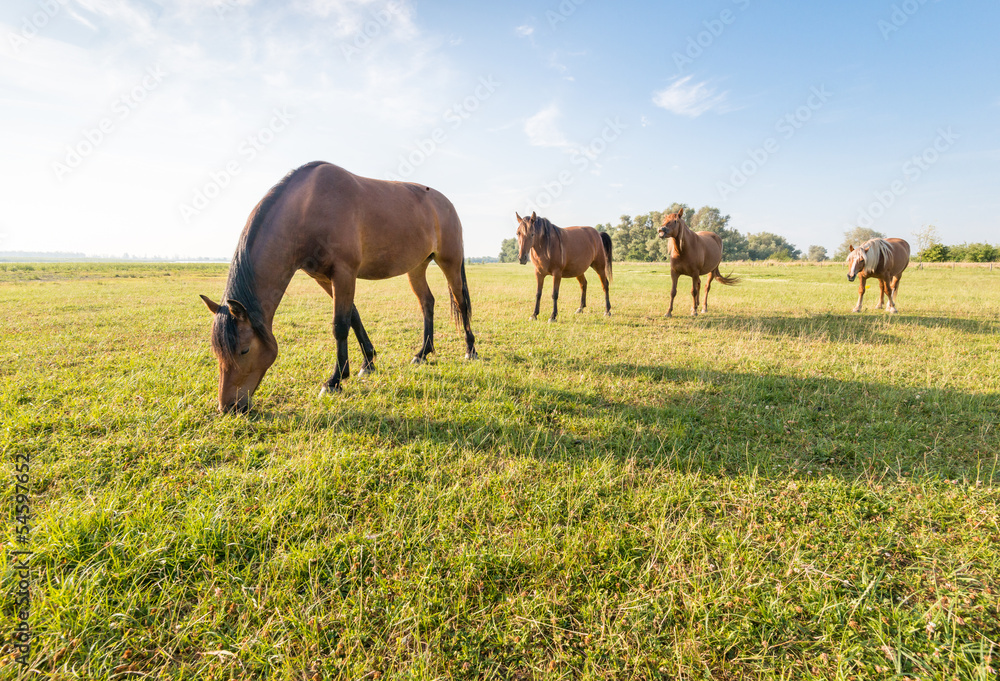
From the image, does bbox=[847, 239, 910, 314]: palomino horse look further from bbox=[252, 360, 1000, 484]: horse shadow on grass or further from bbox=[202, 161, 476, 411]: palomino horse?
bbox=[202, 161, 476, 411]: palomino horse

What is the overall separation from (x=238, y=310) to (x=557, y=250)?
7.65 metres

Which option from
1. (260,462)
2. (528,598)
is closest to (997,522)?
(528,598)

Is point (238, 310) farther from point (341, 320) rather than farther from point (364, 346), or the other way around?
point (364, 346)

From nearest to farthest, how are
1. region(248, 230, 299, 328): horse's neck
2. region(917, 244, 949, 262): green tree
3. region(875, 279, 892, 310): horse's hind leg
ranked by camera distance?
region(248, 230, 299, 328): horse's neck, region(875, 279, 892, 310): horse's hind leg, region(917, 244, 949, 262): green tree

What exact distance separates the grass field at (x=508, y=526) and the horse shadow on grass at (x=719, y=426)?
0.11ft

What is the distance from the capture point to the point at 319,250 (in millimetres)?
4246

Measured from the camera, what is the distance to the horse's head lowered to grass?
3.44 metres

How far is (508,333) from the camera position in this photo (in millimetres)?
7945

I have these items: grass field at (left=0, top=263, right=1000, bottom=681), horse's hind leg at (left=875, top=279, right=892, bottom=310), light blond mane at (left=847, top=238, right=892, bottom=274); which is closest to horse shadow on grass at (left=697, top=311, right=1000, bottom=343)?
horse's hind leg at (left=875, top=279, right=892, bottom=310)

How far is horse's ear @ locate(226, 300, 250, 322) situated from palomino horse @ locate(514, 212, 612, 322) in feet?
22.0

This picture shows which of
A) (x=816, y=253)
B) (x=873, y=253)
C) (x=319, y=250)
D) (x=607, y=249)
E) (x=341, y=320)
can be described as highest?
(x=816, y=253)

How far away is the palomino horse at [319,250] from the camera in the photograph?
11.7ft

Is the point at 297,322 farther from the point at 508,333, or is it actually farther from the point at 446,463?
the point at 446,463

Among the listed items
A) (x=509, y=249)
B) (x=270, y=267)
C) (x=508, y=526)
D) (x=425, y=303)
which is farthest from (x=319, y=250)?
(x=509, y=249)
